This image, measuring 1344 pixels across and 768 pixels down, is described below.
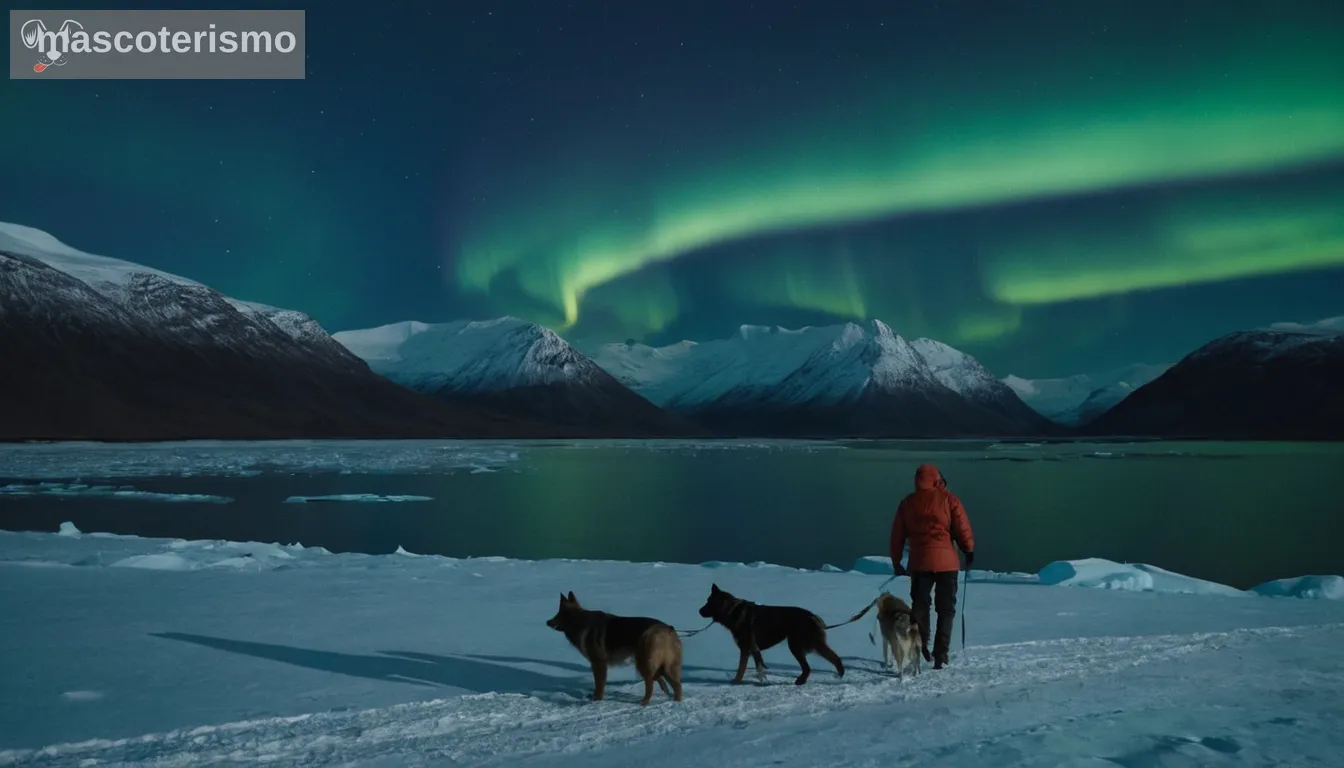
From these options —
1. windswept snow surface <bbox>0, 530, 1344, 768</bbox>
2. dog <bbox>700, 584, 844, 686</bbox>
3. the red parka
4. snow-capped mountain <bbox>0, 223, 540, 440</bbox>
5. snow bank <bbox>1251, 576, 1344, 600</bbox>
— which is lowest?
snow bank <bbox>1251, 576, 1344, 600</bbox>

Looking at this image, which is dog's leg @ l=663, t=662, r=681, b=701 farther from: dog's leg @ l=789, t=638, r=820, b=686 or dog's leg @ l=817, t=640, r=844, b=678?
dog's leg @ l=817, t=640, r=844, b=678

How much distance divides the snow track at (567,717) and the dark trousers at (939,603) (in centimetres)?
23

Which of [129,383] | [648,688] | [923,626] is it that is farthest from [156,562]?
[129,383]

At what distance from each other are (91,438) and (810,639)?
153103 millimetres

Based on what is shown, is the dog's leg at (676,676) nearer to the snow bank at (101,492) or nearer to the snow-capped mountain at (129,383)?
the snow bank at (101,492)

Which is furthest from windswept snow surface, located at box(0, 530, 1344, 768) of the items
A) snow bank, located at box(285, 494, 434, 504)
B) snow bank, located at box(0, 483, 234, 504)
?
snow bank, located at box(0, 483, 234, 504)

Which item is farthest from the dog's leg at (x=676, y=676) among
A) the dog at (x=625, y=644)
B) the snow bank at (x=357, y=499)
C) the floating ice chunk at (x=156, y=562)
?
the snow bank at (x=357, y=499)

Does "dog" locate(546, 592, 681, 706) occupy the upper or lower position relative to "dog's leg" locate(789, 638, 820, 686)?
upper

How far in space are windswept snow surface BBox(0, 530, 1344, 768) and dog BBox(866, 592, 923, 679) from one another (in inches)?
7.9

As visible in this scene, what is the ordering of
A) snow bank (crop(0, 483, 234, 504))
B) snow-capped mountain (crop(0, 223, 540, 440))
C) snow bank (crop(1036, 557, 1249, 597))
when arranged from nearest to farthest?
snow bank (crop(1036, 557, 1249, 597)) → snow bank (crop(0, 483, 234, 504)) → snow-capped mountain (crop(0, 223, 540, 440))

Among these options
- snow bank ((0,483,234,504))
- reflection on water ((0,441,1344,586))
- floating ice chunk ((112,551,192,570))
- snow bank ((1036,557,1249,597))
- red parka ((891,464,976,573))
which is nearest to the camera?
red parka ((891,464,976,573))

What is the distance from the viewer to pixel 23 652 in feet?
27.6

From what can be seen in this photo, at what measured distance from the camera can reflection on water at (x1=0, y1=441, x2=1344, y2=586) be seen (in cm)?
2364

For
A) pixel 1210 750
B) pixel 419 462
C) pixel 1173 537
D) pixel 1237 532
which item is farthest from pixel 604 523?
pixel 419 462
